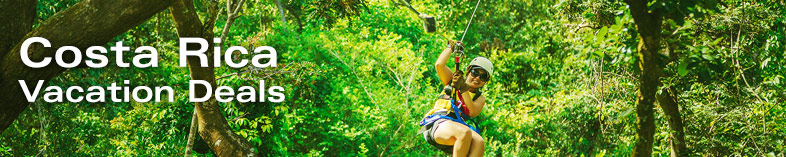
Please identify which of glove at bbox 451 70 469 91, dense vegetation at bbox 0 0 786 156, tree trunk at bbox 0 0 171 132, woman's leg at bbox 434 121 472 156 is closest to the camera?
tree trunk at bbox 0 0 171 132

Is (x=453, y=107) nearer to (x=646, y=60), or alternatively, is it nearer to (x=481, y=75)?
(x=481, y=75)

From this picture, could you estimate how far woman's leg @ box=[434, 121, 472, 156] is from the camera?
417cm

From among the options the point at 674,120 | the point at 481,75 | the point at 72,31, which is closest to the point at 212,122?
the point at 72,31

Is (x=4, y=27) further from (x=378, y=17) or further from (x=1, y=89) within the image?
(x=378, y=17)

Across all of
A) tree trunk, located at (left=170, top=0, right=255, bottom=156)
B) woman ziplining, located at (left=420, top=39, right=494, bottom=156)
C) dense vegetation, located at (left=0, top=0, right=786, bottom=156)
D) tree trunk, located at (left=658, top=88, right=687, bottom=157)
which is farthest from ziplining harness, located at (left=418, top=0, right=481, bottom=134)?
tree trunk, located at (left=170, top=0, right=255, bottom=156)

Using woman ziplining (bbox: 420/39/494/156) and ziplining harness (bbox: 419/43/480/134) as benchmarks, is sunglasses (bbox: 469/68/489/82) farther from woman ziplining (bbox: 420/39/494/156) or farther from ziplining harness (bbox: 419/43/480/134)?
ziplining harness (bbox: 419/43/480/134)

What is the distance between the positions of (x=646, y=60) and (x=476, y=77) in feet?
5.01

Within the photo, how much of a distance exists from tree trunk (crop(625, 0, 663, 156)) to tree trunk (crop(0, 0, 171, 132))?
7.57ft

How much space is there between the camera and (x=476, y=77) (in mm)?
4266

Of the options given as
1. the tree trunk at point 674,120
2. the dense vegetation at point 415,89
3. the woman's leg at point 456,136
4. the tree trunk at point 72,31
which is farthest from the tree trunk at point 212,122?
the tree trunk at point 674,120

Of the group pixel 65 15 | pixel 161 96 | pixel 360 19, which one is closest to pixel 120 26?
pixel 65 15

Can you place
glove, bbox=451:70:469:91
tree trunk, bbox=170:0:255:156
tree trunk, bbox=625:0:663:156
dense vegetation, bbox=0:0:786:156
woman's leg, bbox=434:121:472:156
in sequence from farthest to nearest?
tree trunk, bbox=170:0:255:156 < dense vegetation, bbox=0:0:786:156 < woman's leg, bbox=434:121:472:156 < glove, bbox=451:70:469:91 < tree trunk, bbox=625:0:663:156

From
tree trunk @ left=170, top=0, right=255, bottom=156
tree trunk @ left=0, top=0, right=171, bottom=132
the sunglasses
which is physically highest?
tree trunk @ left=0, top=0, right=171, bottom=132

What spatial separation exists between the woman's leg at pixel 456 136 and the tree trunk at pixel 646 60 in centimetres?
125
